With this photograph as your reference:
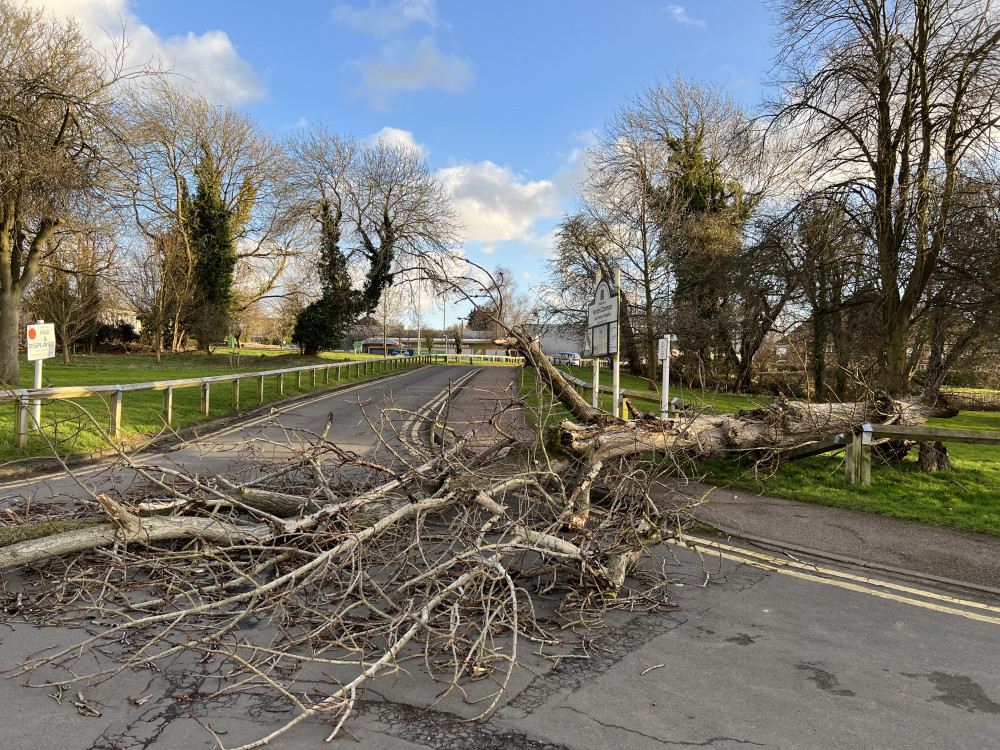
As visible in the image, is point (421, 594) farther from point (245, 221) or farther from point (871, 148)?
point (245, 221)

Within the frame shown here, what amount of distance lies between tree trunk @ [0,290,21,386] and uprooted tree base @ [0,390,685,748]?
43.0ft

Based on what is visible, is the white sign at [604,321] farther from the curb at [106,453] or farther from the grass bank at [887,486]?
the curb at [106,453]

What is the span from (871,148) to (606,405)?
757cm

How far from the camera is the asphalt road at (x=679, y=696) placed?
2.60 meters

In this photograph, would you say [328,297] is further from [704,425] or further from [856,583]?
[856,583]

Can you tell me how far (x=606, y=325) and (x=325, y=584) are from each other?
22.0ft

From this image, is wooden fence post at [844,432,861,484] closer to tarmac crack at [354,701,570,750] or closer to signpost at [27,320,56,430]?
tarmac crack at [354,701,570,750]

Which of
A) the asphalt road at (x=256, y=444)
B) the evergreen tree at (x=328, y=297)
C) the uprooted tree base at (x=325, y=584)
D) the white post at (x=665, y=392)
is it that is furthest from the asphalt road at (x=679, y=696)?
the evergreen tree at (x=328, y=297)

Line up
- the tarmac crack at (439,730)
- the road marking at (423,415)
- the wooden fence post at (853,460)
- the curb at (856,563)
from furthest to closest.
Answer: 1. the wooden fence post at (853,460)
2. the road marking at (423,415)
3. the curb at (856,563)
4. the tarmac crack at (439,730)

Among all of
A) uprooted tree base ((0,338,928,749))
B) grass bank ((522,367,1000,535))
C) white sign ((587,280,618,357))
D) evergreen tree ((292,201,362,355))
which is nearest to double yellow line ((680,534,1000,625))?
uprooted tree base ((0,338,928,749))

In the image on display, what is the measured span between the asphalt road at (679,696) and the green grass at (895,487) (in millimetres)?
2554

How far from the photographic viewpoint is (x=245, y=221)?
3788cm

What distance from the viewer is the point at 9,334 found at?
15289 mm

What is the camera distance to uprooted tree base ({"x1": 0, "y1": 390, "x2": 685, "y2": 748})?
3.10 metres
